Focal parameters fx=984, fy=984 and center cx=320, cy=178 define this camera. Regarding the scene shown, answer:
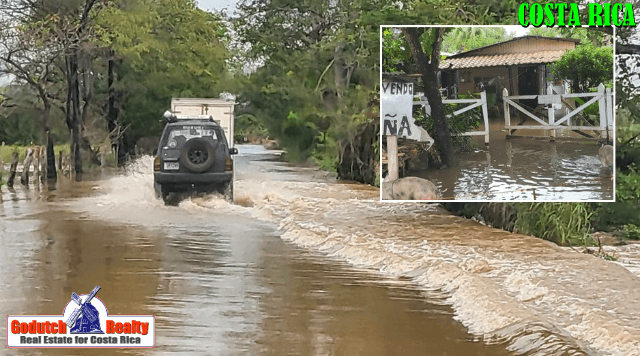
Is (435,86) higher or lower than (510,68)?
lower

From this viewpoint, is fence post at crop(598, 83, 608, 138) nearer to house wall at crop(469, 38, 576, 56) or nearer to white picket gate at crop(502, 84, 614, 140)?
white picket gate at crop(502, 84, 614, 140)

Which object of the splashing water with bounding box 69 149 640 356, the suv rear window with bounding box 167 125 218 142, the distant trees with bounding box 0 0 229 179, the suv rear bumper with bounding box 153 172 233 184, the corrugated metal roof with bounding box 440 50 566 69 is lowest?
the splashing water with bounding box 69 149 640 356

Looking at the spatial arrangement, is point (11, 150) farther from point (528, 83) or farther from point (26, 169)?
point (528, 83)

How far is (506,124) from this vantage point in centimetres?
1291

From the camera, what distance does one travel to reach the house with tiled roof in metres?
12.8

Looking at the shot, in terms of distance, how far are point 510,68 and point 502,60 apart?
0.15m

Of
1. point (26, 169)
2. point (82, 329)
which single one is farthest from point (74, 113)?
point (82, 329)

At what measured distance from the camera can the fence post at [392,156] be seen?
12906 millimetres

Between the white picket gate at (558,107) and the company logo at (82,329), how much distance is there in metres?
6.13

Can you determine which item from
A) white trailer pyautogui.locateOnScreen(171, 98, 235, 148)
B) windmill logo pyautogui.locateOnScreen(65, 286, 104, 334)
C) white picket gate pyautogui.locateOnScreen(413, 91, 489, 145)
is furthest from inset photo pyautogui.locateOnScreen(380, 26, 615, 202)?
white trailer pyautogui.locateOnScreen(171, 98, 235, 148)

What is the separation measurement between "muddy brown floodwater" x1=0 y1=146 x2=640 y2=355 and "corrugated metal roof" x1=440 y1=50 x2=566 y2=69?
2520mm

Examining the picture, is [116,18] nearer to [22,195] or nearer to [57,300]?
[22,195]

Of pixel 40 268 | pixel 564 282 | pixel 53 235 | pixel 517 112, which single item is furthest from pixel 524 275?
pixel 53 235

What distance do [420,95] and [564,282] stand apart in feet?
10.7
